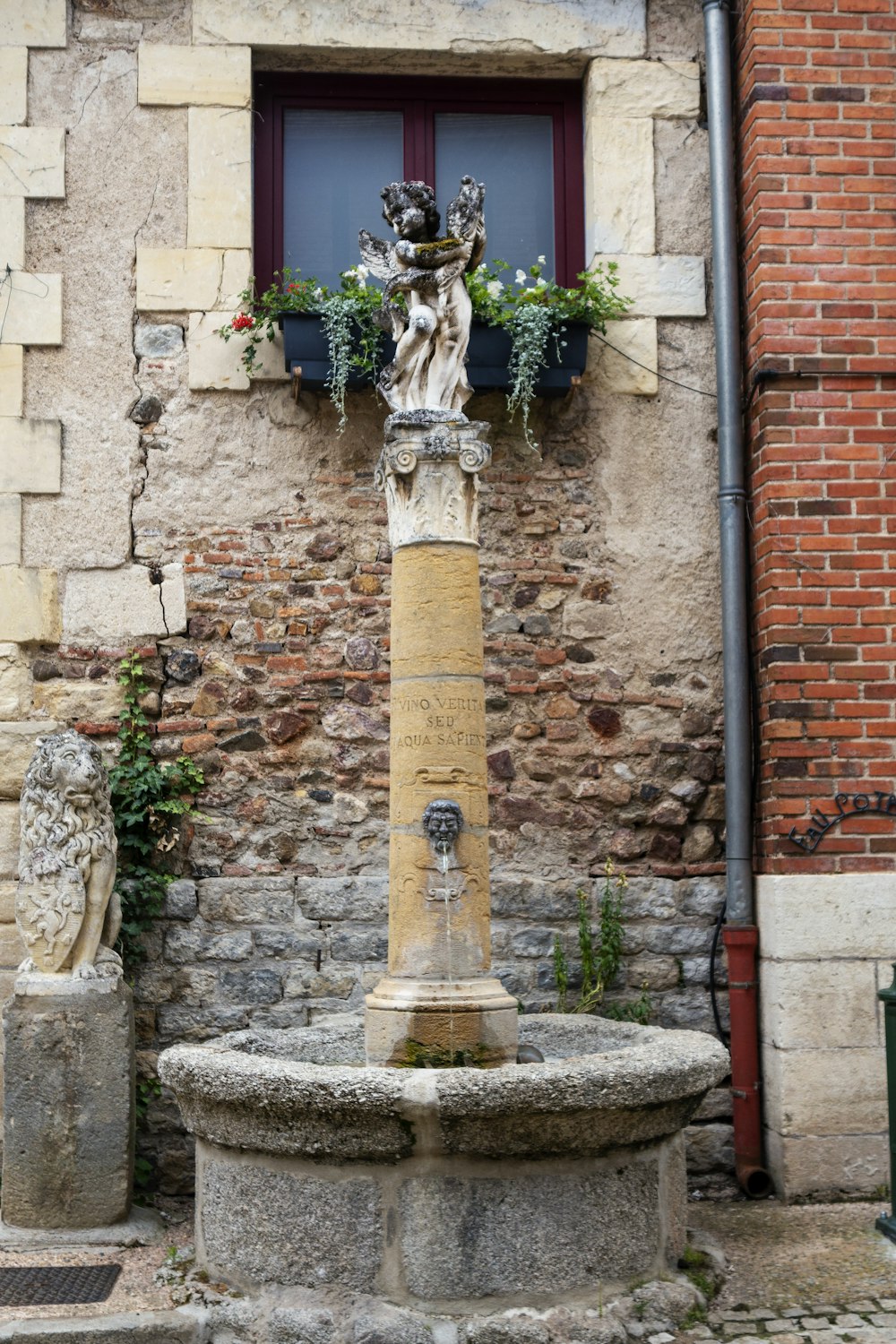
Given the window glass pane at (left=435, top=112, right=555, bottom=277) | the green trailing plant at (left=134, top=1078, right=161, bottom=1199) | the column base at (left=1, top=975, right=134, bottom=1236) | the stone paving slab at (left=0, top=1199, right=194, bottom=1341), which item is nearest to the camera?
the stone paving slab at (left=0, top=1199, right=194, bottom=1341)

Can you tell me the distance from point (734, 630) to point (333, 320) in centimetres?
218

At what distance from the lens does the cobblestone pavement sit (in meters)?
4.28

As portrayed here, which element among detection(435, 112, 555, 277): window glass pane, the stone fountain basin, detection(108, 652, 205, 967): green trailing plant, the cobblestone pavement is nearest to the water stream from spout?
the stone fountain basin

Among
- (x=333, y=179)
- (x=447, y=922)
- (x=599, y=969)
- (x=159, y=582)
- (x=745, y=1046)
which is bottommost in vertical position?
(x=745, y=1046)

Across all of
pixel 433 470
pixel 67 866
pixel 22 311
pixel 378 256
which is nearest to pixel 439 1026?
pixel 67 866

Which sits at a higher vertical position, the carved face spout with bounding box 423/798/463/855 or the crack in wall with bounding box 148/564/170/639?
the crack in wall with bounding box 148/564/170/639

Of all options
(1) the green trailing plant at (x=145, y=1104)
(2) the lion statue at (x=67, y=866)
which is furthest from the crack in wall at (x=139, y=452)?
(1) the green trailing plant at (x=145, y=1104)

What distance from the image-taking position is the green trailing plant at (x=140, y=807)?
617 centimetres

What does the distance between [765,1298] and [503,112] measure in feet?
17.8

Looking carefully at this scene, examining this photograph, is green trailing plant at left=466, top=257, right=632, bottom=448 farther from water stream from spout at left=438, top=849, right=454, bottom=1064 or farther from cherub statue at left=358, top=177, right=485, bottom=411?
water stream from spout at left=438, top=849, right=454, bottom=1064

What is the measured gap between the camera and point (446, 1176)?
4188mm

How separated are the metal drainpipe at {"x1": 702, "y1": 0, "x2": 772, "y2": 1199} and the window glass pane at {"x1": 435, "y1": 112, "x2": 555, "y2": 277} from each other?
90 cm

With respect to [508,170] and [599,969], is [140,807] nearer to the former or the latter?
[599,969]

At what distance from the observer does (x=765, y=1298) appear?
4543 millimetres
